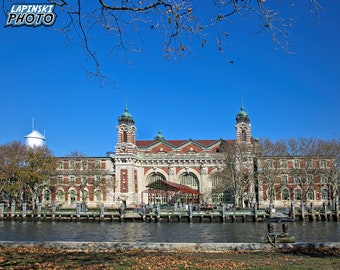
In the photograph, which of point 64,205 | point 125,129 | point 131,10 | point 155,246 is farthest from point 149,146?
point 131,10

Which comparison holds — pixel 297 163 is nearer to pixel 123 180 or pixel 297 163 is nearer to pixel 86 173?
pixel 123 180

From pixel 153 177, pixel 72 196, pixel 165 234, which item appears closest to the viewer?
pixel 165 234

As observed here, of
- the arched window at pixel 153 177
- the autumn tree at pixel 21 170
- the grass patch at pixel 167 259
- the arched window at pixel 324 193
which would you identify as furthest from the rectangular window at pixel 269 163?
the grass patch at pixel 167 259

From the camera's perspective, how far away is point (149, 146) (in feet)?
266

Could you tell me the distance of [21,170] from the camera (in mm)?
57281

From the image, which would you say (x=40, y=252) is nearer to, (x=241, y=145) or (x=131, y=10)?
(x=131, y=10)

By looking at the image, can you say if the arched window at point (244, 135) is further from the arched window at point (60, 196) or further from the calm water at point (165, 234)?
the calm water at point (165, 234)

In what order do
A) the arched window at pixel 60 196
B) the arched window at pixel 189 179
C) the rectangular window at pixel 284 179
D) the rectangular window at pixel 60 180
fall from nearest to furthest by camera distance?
1. the rectangular window at pixel 284 179
2. the rectangular window at pixel 60 180
3. the arched window at pixel 60 196
4. the arched window at pixel 189 179

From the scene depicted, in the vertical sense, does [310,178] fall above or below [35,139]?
below

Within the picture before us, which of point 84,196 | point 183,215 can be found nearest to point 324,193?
point 183,215

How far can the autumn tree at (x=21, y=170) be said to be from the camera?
56.3 meters

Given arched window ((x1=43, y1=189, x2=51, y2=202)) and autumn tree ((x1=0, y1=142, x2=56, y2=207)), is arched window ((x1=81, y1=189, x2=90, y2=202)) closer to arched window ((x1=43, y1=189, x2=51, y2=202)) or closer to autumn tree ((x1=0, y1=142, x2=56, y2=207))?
autumn tree ((x1=0, y1=142, x2=56, y2=207))

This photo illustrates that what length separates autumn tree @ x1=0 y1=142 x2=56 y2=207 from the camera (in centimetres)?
5634

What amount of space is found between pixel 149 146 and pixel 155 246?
6410cm
